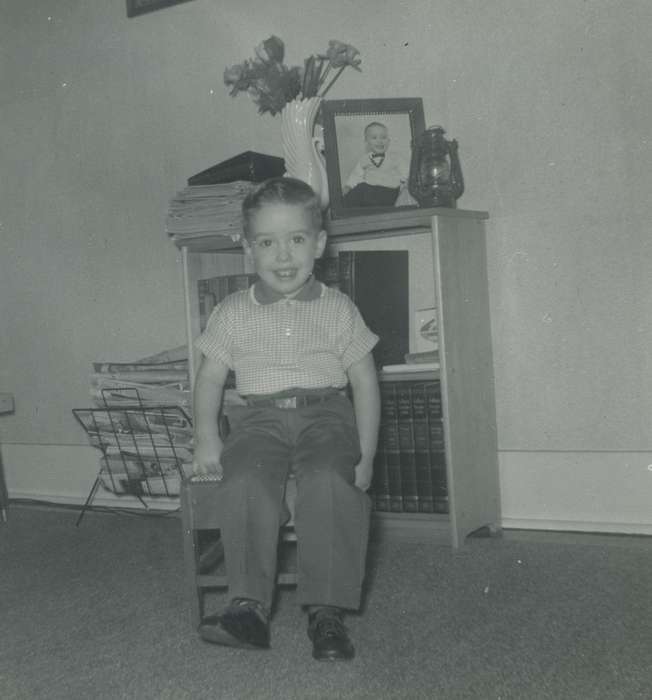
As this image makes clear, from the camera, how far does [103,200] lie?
10.4 feet

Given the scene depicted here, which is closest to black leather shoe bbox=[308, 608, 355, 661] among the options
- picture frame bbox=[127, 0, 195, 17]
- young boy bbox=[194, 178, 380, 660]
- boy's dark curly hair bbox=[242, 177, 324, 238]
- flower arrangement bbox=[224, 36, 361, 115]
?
young boy bbox=[194, 178, 380, 660]

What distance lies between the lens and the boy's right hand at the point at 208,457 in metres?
1.86

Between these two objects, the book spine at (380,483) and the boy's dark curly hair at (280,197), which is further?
the book spine at (380,483)

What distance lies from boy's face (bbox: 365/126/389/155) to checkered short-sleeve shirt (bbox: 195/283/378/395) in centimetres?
80

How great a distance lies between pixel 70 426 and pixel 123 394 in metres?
0.59

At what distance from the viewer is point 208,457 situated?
6.12ft

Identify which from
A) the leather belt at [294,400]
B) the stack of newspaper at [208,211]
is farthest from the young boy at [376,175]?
the leather belt at [294,400]

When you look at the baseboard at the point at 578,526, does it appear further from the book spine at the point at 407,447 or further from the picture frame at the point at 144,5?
the picture frame at the point at 144,5

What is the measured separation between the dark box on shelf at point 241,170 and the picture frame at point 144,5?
2.80 feet

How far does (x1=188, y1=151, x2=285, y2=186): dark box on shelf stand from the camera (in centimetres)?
246

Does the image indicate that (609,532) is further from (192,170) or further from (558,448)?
(192,170)

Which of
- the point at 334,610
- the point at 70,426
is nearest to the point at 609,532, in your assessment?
the point at 334,610

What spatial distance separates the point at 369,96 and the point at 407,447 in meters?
1.11

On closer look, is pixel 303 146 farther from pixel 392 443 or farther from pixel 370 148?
pixel 392 443
